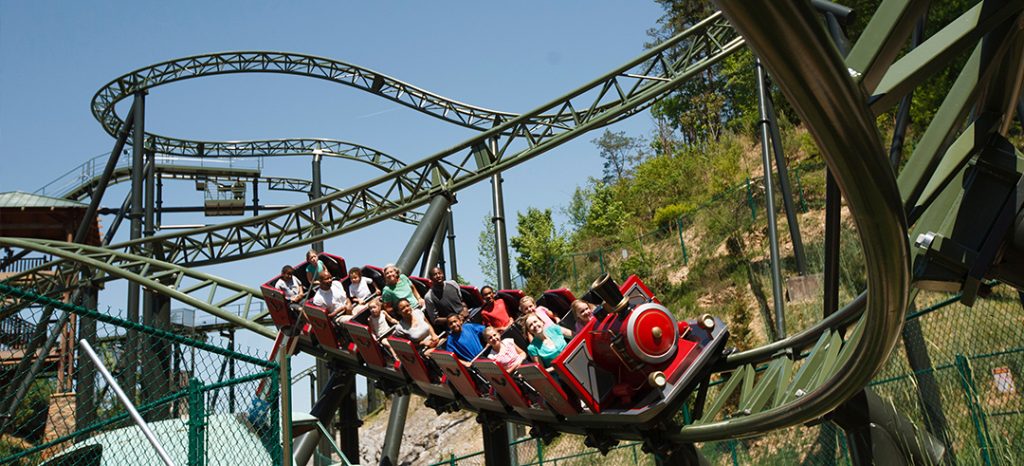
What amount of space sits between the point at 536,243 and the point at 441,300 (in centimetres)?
1857

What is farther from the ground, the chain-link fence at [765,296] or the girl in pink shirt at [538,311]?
the girl in pink shirt at [538,311]

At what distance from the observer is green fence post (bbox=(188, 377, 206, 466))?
2.97 m

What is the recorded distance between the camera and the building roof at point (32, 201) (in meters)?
18.3

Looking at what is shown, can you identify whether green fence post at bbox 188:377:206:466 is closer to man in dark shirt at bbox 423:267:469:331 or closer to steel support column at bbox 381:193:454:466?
man in dark shirt at bbox 423:267:469:331

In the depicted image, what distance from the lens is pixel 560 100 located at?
8.64 metres

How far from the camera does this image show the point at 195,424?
2988mm

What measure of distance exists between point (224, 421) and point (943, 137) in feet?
12.4

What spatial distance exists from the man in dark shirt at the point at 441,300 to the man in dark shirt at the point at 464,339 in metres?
0.55

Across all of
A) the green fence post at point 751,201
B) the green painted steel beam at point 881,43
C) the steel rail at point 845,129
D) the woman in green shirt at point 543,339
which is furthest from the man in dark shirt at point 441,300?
the green fence post at point 751,201

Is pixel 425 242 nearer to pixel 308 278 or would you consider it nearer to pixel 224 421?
pixel 308 278

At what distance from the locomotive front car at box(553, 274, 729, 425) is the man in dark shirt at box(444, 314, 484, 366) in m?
1.08

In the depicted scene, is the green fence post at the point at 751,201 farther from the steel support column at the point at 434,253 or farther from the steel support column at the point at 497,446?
the steel support column at the point at 497,446

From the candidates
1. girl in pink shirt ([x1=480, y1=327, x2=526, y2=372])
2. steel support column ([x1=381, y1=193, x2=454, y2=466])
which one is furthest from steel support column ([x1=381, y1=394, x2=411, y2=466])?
girl in pink shirt ([x1=480, y1=327, x2=526, y2=372])

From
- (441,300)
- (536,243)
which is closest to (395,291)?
(441,300)
